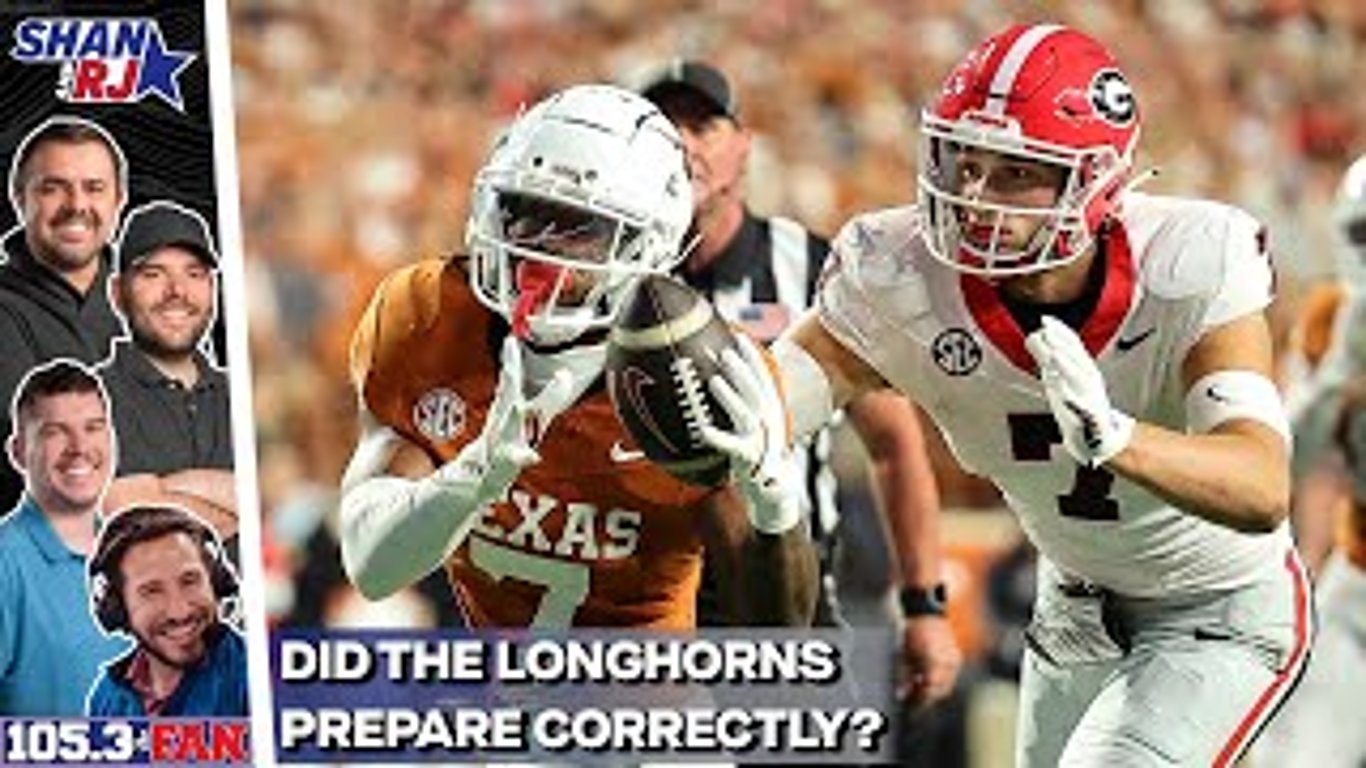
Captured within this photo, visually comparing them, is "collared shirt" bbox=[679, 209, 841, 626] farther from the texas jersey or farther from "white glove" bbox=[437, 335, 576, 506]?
"white glove" bbox=[437, 335, 576, 506]

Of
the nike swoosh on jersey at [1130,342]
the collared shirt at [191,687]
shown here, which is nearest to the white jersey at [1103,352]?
the nike swoosh on jersey at [1130,342]

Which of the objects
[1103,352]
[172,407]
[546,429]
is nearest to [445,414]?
[546,429]

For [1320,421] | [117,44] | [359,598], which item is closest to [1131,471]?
[1320,421]

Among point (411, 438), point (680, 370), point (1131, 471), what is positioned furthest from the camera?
point (411, 438)

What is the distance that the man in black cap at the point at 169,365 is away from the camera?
433cm

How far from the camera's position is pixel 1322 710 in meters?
4.29

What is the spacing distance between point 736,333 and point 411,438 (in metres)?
0.48

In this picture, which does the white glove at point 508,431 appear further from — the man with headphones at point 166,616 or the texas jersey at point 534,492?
the man with headphones at point 166,616

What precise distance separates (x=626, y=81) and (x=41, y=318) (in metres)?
0.84

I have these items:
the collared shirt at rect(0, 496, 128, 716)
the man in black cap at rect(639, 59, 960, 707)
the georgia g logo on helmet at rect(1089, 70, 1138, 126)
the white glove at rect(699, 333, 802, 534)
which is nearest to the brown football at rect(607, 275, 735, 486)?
the white glove at rect(699, 333, 802, 534)

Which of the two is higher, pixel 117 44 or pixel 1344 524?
pixel 117 44

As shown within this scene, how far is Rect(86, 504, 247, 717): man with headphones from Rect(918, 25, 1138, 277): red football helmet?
1.18 m

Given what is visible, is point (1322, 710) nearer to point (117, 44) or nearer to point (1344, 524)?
point (1344, 524)

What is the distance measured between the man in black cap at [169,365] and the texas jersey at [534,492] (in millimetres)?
243
